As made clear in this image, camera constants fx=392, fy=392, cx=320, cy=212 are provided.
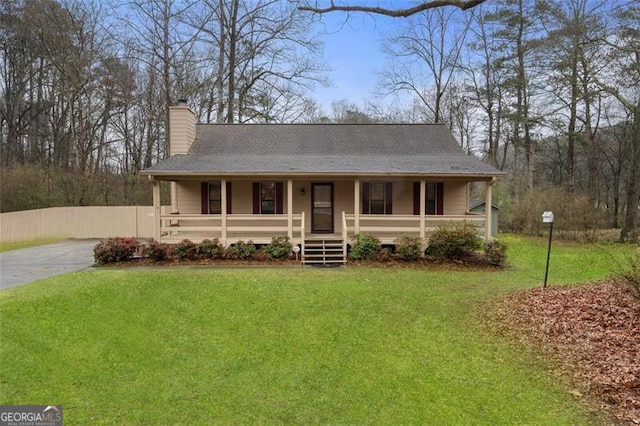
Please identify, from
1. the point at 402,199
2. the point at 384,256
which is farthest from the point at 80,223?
the point at 402,199

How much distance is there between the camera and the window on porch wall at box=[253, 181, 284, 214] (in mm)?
13602

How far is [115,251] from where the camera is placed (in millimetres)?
11094

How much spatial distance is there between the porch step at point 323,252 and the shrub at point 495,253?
4159mm

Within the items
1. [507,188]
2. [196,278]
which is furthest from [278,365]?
A: [507,188]

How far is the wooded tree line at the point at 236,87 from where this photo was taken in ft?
60.5

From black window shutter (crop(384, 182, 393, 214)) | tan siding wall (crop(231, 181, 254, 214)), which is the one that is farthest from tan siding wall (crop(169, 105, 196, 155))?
black window shutter (crop(384, 182, 393, 214))

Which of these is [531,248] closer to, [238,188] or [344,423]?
[238,188]

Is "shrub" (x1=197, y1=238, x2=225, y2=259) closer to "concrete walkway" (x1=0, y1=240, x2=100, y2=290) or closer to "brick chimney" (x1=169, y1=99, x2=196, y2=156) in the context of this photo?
"concrete walkway" (x1=0, y1=240, x2=100, y2=290)

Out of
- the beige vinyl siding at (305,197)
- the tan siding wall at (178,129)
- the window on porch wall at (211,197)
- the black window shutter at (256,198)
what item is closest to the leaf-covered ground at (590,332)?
the beige vinyl siding at (305,197)

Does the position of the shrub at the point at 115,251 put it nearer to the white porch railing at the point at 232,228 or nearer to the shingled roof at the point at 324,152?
the white porch railing at the point at 232,228

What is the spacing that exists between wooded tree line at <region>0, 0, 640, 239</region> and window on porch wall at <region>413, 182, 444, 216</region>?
297 inches

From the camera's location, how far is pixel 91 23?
20891mm

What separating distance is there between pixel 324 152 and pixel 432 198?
4291 millimetres

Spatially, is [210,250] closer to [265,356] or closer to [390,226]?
[390,226]
